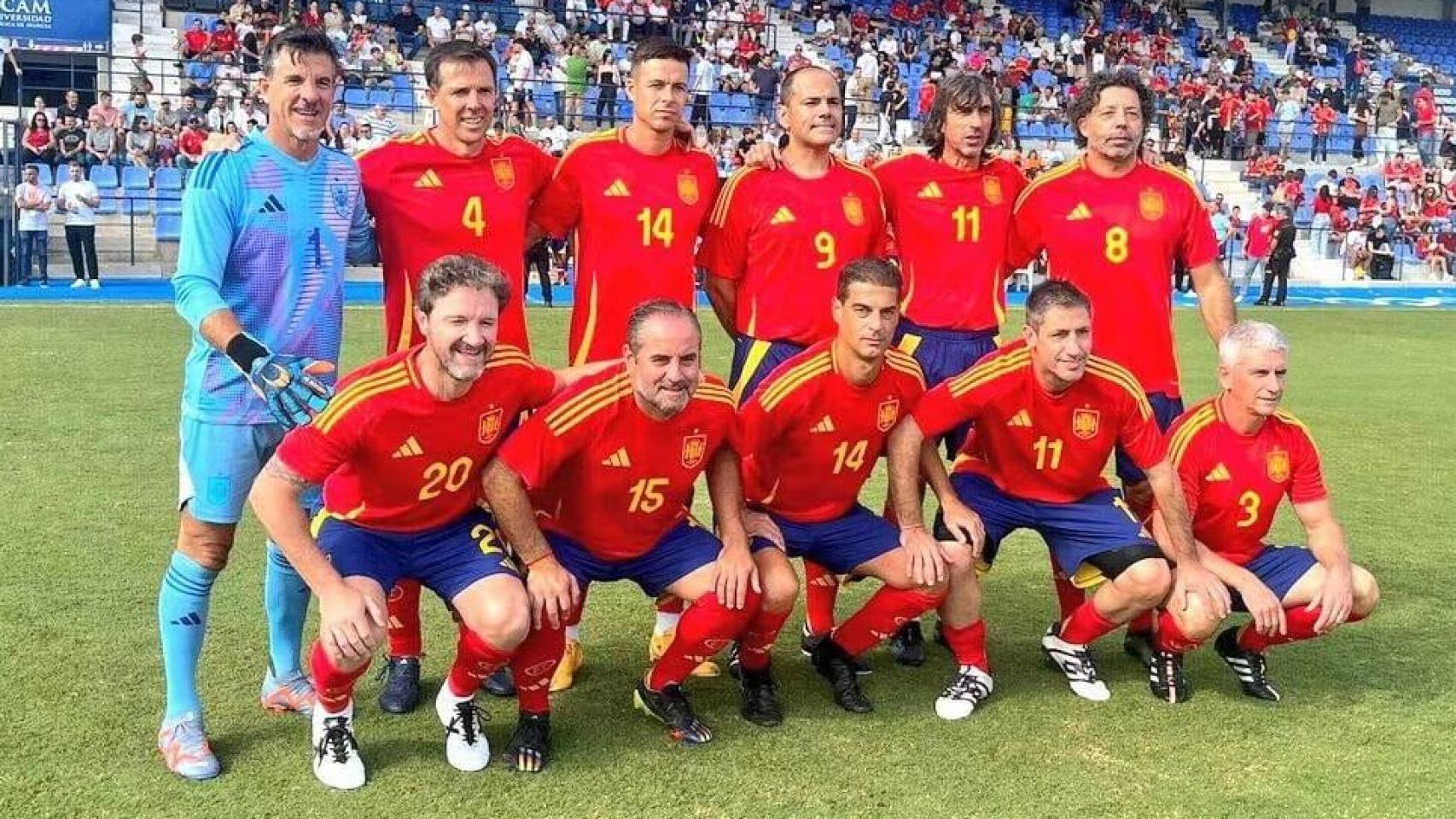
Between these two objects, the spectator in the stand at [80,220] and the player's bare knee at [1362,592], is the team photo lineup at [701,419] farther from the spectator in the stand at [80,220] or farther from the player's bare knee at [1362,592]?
the spectator in the stand at [80,220]

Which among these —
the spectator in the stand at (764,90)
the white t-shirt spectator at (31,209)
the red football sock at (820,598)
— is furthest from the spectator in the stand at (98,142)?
the red football sock at (820,598)

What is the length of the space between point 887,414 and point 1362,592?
1719 millimetres

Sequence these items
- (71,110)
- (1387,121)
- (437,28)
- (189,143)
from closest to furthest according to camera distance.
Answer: (189,143) < (71,110) < (437,28) < (1387,121)

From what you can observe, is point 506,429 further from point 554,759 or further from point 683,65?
point 683,65

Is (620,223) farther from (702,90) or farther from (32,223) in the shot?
(702,90)

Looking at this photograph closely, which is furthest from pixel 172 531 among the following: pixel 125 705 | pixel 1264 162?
pixel 1264 162

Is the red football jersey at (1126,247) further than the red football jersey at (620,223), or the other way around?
the red football jersey at (1126,247)

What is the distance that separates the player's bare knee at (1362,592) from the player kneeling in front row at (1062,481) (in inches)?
19.6

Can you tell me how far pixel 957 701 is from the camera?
4.34 m

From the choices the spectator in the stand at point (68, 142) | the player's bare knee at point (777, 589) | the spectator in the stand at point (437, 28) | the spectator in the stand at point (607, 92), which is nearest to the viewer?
the player's bare knee at point (777, 589)

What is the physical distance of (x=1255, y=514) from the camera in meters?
4.57

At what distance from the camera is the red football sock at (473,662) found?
3848 mm

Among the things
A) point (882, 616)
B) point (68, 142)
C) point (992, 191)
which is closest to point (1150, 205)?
point (992, 191)

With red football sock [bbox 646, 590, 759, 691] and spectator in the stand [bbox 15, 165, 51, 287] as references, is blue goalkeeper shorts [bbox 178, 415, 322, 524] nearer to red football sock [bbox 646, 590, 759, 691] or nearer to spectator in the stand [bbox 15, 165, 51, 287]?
red football sock [bbox 646, 590, 759, 691]
